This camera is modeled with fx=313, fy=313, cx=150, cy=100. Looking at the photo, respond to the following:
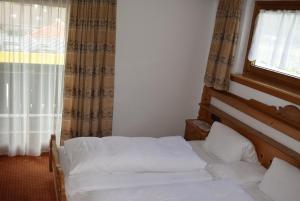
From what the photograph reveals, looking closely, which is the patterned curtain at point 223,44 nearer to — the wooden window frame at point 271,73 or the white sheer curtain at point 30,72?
the wooden window frame at point 271,73

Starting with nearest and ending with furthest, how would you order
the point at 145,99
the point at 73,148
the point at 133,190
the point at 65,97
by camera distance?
the point at 133,190, the point at 73,148, the point at 65,97, the point at 145,99

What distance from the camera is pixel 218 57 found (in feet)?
11.7

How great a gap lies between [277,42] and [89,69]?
2012 mm

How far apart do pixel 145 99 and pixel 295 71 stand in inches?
72.4

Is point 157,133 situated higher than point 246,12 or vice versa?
point 246,12

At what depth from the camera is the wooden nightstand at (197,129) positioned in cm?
A: 357

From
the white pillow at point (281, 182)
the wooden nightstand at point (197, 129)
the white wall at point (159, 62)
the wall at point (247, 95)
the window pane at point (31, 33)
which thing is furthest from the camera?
the white wall at point (159, 62)

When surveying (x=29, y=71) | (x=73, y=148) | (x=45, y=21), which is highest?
(x=45, y=21)

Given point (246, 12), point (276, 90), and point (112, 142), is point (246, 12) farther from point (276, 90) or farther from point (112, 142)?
point (112, 142)

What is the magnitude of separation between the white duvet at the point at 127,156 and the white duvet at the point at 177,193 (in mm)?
324

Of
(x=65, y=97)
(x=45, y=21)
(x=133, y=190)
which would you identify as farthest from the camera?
(x=65, y=97)

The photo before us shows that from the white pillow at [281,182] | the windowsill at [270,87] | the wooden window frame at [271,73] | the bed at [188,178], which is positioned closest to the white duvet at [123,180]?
the bed at [188,178]

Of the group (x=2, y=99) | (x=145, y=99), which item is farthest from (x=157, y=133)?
(x=2, y=99)

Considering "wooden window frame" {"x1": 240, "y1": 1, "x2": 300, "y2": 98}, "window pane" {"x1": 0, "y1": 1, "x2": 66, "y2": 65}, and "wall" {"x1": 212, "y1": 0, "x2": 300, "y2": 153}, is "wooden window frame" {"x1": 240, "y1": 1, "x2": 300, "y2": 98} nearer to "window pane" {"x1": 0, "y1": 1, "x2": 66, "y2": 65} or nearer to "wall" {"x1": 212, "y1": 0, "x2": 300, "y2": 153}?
"wall" {"x1": 212, "y1": 0, "x2": 300, "y2": 153}
